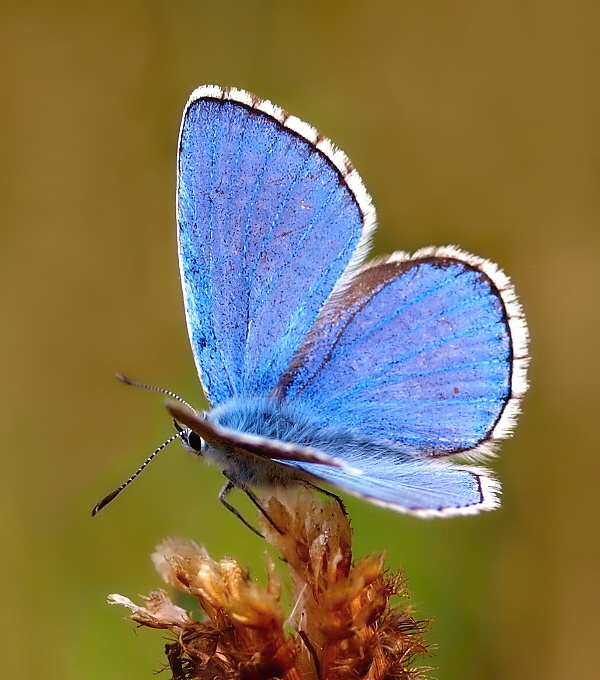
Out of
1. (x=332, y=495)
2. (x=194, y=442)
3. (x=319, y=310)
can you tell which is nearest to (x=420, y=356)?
(x=319, y=310)

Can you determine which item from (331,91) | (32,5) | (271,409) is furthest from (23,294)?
(271,409)

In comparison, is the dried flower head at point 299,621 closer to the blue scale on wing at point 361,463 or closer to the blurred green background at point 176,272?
the blue scale on wing at point 361,463

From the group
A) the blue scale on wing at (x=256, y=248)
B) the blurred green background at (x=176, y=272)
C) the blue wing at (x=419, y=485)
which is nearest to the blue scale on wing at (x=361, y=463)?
the blue wing at (x=419, y=485)

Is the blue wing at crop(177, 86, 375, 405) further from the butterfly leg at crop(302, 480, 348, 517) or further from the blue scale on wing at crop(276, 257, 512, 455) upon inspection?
the butterfly leg at crop(302, 480, 348, 517)

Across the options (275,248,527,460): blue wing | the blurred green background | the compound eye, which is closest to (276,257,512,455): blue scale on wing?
(275,248,527,460): blue wing

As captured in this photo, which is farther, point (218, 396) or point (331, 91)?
point (331, 91)

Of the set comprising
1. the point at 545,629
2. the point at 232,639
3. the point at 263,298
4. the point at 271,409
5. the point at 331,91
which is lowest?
the point at 232,639

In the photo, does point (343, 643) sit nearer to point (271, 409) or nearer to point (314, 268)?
point (271, 409)
